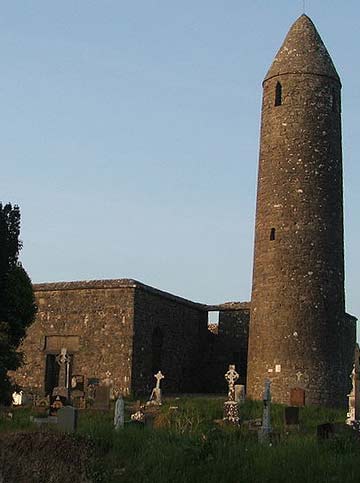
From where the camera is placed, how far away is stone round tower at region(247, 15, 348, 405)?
81.5ft

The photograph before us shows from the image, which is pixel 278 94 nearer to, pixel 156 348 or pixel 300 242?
pixel 300 242

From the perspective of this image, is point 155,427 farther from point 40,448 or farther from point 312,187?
point 312,187

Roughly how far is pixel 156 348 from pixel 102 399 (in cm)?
595

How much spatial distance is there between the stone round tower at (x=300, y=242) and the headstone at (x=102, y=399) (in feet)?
16.1

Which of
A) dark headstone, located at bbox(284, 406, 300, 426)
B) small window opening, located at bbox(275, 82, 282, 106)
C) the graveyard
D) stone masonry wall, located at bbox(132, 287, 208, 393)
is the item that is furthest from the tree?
small window opening, located at bbox(275, 82, 282, 106)

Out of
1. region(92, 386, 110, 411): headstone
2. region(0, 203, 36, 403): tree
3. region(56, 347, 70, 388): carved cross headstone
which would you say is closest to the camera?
region(0, 203, 36, 403): tree

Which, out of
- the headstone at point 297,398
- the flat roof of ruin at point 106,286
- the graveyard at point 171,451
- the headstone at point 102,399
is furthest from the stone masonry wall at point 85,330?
the graveyard at point 171,451

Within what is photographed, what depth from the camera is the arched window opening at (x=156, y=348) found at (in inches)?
1107

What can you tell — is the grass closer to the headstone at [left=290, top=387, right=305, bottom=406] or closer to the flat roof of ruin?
the headstone at [left=290, top=387, right=305, bottom=406]

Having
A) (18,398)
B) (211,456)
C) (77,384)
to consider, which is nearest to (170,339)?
(77,384)

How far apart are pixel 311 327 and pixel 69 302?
8.31 m

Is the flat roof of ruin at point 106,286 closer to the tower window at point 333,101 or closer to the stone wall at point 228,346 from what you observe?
the stone wall at point 228,346

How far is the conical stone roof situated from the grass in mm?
13257

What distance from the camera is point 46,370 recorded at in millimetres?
28500
